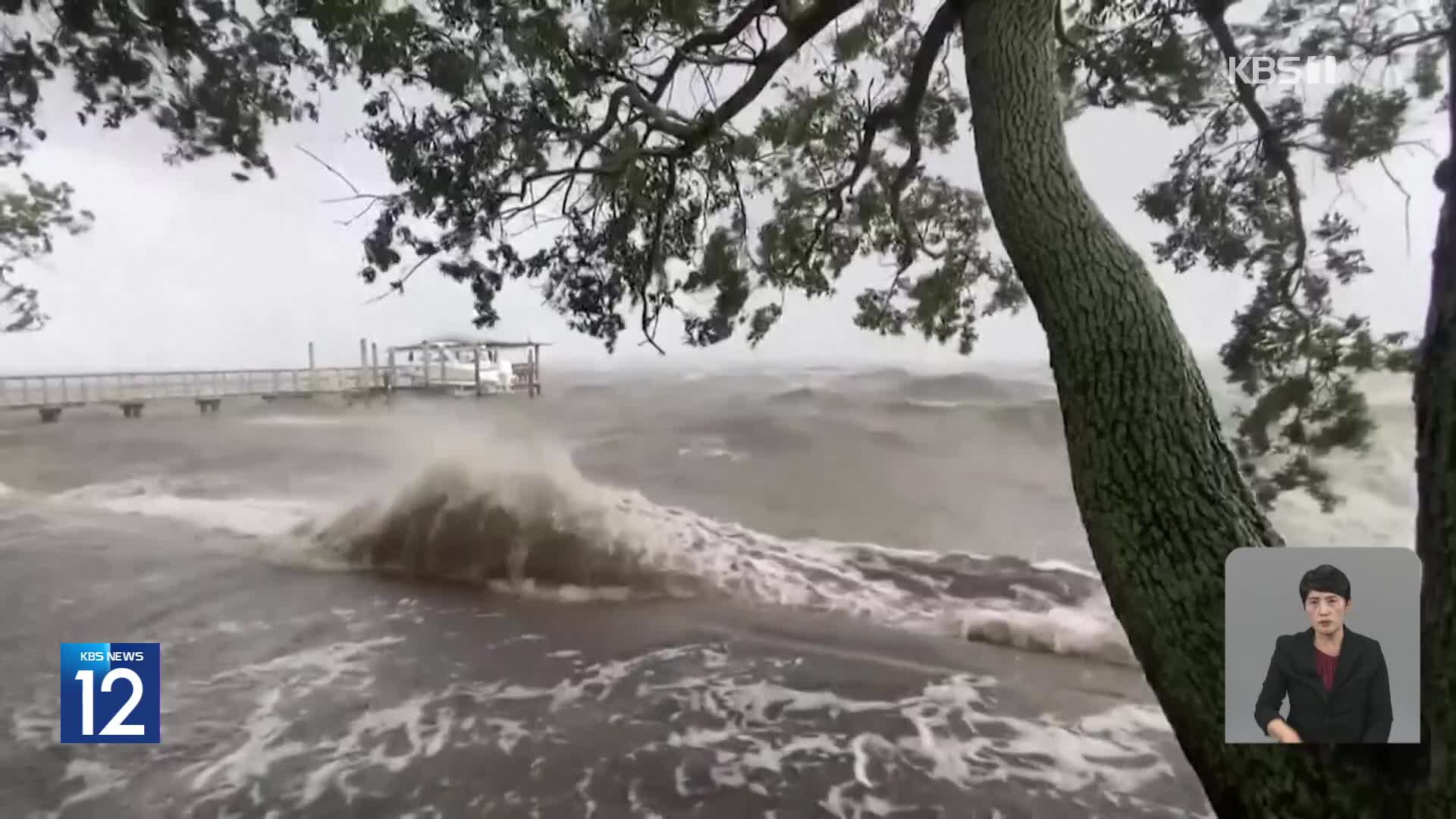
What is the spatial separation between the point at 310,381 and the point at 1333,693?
2194mm

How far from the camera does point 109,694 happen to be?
4.85 feet

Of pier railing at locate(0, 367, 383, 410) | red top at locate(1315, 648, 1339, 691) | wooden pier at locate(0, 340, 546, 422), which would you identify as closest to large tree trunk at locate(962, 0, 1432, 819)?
red top at locate(1315, 648, 1339, 691)

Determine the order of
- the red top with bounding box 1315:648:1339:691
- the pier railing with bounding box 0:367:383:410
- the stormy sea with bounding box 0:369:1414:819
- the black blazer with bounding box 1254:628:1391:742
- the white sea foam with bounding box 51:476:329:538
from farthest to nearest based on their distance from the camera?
the white sea foam with bounding box 51:476:329:538 → the pier railing with bounding box 0:367:383:410 → the stormy sea with bounding box 0:369:1414:819 → the red top with bounding box 1315:648:1339:691 → the black blazer with bounding box 1254:628:1391:742

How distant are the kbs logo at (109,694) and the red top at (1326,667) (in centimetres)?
214

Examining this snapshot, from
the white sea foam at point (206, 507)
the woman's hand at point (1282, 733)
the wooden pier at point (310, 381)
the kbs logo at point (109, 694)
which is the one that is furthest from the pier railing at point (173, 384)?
the woman's hand at point (1282, 733)

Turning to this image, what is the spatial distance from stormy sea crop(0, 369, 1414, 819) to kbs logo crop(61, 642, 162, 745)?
4 centimetres

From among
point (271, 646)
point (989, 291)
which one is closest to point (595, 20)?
point (989, 291)

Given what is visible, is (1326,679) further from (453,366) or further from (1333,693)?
Answer: (453,366)

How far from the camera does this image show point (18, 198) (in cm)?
164

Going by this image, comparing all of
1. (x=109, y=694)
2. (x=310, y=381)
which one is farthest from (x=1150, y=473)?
(x=109, y=694)

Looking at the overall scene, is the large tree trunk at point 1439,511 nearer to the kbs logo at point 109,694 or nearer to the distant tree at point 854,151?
the distant tree at point 854,151

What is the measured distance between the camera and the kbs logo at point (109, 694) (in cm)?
145

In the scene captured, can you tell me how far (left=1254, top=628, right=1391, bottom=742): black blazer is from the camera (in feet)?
2.64

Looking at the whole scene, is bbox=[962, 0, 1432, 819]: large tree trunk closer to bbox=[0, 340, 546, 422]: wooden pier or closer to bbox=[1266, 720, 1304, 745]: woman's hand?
bbox=[1266, 720, 1304, 745]: woman's hand
